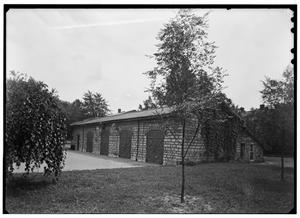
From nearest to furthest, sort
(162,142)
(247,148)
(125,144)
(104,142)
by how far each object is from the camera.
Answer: (162,142) → (247,148) → (125,144) → (104,142)

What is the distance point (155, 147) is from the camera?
13.1 meters

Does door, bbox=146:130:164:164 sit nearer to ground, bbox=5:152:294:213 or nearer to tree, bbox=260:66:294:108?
ground, bbox=5:152:294:213

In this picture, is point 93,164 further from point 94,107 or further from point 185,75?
point 94,107

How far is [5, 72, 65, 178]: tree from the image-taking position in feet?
16.6

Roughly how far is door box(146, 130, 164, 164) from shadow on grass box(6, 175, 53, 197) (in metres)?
6.66

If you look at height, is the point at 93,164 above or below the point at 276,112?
below

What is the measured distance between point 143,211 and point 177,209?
615 mm

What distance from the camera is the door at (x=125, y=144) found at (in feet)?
49.9

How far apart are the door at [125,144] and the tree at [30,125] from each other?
Answer: 946cm

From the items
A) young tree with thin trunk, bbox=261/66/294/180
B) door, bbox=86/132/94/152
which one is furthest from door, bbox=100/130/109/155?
young tree with thin trunk, bbox=261/66/294/180

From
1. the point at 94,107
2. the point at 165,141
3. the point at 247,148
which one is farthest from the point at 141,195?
the point at 94,107

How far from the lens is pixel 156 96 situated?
18.2ft

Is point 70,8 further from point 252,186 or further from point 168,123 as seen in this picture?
point 252,186

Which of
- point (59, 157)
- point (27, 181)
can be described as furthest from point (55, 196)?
point (27, 181)
